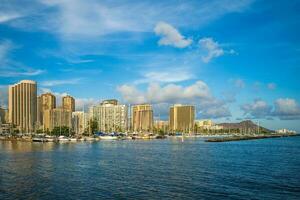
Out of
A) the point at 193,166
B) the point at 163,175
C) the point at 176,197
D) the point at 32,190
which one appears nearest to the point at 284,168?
the point at 193,166

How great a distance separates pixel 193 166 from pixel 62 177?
1093 inches

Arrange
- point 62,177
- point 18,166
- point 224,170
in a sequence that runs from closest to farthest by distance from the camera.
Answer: point 62,177, point 224,170, point 18,166

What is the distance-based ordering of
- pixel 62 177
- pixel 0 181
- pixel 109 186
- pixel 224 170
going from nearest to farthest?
pixel 109 186 < pixel 0 181 < pixel 62 177 < pixel 224 170

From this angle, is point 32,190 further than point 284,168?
No

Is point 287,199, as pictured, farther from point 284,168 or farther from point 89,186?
point 284,168

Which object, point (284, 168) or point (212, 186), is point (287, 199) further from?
point (284, 168)

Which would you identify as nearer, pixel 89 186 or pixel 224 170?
pixel 89 186

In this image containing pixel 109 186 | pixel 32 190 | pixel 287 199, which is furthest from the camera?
pixel 109 186

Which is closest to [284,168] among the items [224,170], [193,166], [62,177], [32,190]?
[224,170]

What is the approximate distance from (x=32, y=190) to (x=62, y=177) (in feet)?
37.9

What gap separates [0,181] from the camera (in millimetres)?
55281

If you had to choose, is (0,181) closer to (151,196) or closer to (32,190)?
(32,190)

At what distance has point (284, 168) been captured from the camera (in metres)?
71.9

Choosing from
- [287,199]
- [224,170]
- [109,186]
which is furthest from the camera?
[224,170]
